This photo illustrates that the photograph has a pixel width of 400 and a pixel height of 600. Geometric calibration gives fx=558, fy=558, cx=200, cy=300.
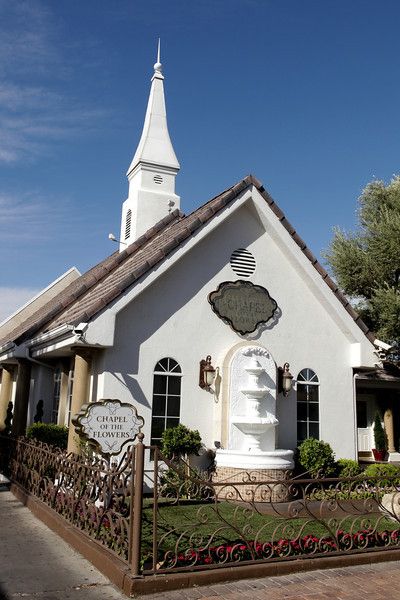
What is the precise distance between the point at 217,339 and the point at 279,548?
7.12 meters

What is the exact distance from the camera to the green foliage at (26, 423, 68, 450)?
45.4 feet

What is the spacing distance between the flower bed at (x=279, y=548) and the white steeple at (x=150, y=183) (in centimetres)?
1424

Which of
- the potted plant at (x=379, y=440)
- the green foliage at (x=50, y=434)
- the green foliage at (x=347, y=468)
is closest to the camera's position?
the green foliage at (x=50, y=434)

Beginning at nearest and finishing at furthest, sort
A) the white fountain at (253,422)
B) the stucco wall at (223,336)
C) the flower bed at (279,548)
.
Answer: the flower bed at (279,548) → the white fountain at (253,422) → the stucco wall at (223,336)

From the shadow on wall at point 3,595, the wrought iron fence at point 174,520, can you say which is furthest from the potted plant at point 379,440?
the shadow on wall at point 3,595

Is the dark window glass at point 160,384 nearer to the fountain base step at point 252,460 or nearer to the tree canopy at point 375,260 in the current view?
the fountain base step at point 252,460

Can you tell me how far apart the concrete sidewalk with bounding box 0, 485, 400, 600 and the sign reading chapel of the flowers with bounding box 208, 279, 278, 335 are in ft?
24.5

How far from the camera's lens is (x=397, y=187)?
2270 centimetres

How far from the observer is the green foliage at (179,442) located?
12.6m

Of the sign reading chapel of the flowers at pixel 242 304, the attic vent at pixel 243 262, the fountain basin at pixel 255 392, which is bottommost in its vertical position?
the fountain basin at pixel 255 392

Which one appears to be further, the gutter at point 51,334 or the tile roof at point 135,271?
the tile roof at point 135,271

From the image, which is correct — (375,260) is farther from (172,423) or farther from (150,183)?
(172,423)

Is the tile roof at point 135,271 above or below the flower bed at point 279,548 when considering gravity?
above

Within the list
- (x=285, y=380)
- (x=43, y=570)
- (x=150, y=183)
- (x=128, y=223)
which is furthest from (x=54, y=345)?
(x=150, y=183)
